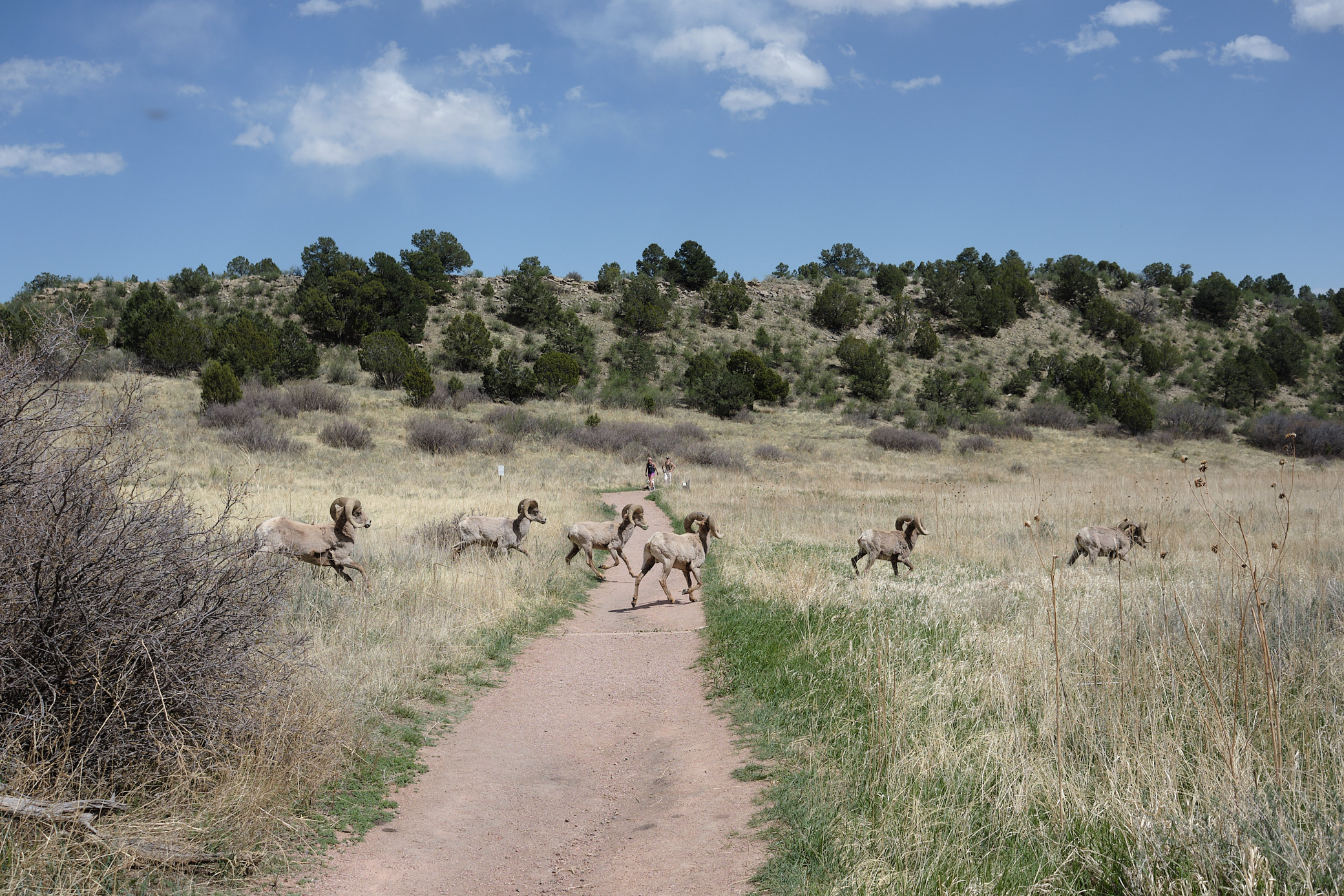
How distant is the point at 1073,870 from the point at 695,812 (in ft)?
7.35

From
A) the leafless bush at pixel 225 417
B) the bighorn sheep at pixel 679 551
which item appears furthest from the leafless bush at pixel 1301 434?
the leafless bush at pixel 225 417

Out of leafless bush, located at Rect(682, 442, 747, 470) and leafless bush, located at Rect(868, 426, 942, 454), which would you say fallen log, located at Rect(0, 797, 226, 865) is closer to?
leafless bush, located at Rect(682, 442, 747, 470)

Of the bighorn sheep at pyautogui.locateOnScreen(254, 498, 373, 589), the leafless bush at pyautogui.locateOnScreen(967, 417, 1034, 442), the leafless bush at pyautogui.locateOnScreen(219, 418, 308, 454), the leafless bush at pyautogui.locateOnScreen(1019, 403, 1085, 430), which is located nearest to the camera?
the bighorn sheep at pyautogui.locateOnScreen(254, 498, 373, 589)

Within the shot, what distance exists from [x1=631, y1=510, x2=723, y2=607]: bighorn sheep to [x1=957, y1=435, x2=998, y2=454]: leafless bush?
3637cm

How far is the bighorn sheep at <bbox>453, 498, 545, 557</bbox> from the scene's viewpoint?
45.6 feet

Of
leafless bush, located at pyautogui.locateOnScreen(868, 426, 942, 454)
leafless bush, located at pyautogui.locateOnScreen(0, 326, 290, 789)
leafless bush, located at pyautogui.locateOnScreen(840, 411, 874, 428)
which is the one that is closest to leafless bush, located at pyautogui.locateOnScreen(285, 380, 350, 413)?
leafless bush, located at pyautogui.locateOnScreen(868, 426, 942, 454)

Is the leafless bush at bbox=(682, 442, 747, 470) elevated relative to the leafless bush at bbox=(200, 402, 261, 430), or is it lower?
lower

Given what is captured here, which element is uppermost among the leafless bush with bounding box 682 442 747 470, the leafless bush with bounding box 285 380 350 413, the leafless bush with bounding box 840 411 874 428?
the leafless bush with bounding box 285 380 350 413

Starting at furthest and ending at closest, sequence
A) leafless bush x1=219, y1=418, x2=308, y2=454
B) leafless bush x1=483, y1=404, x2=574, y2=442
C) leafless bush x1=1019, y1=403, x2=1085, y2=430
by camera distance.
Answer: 1. leafless bush x1=1019, y1=403, x2=1085, y2=430
2. leafless bush x1=483, y1=404, x2=574, y2=442
3. leafless bush x1=219, y1=418, x2=308, y2=454

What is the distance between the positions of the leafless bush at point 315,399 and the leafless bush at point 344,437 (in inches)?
207

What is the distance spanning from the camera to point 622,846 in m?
4.94

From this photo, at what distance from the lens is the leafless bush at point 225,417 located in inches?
1352

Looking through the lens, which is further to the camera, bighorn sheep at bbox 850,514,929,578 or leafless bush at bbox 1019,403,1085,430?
leafless bush at bbox 1019,403,1085,430

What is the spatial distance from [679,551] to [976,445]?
3891 centimetres
